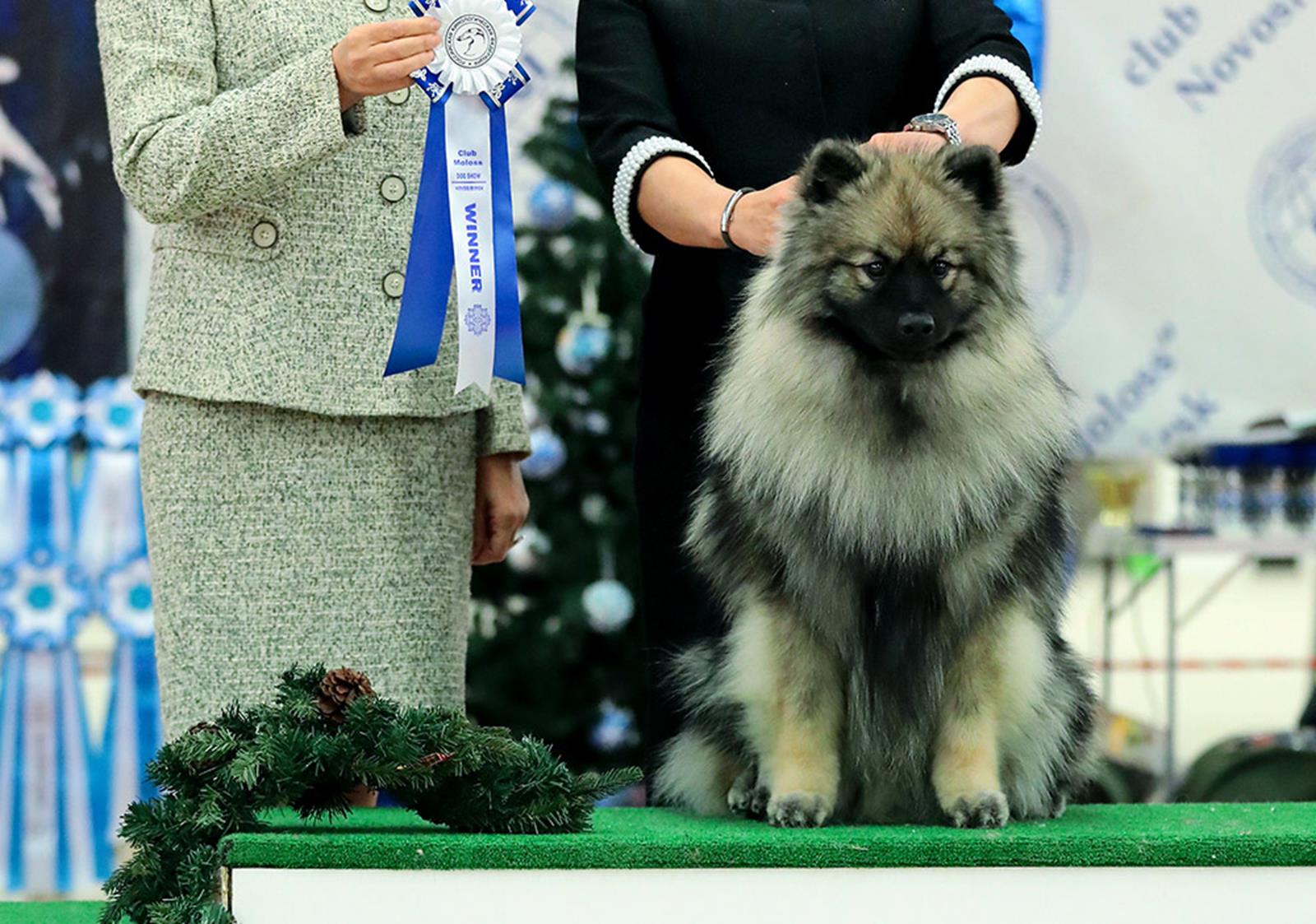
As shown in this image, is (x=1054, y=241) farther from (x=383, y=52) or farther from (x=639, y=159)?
(x=383, y=52)

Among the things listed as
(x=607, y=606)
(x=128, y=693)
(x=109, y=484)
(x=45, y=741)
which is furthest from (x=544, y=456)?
(x=45, y=741)

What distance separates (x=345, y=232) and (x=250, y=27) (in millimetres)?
313

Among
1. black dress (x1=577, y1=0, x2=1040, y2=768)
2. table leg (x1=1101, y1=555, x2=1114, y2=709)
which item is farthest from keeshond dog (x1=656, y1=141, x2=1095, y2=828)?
table leg (x1=1101, y1=555, x2=1114, y2=709)

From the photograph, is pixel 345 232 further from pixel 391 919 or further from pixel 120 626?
pixel 120 626

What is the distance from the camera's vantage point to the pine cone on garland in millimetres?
1925

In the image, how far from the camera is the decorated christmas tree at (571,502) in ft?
13.1

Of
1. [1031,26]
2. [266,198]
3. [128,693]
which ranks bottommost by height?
[128,693]

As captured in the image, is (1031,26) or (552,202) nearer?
(1031,26)

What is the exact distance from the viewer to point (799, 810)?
6.49ft

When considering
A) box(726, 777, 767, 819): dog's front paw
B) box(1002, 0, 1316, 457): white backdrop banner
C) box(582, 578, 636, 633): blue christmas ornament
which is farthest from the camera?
box(1002, 0, 1316, 457): white backdrop banner

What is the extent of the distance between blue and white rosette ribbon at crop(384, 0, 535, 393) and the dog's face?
1.66 feet

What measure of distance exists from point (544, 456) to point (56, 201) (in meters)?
1.32

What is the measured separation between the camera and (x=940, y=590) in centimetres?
198

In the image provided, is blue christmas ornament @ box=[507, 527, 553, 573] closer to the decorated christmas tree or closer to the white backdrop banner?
the decorated christmas tree
